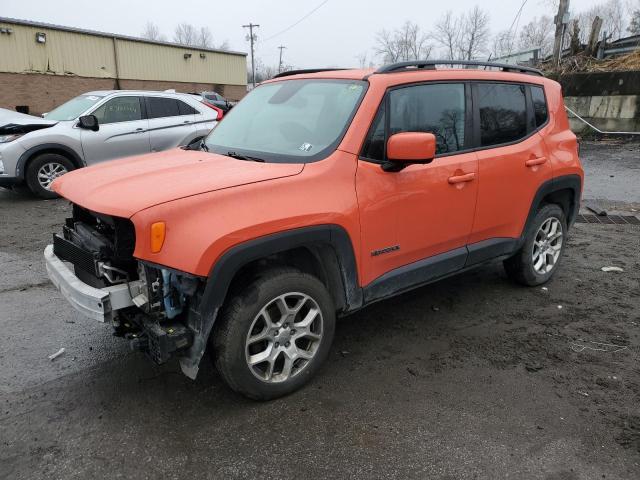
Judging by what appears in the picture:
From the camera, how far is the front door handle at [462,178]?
360cm

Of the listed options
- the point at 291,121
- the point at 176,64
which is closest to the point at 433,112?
the point at 291,121

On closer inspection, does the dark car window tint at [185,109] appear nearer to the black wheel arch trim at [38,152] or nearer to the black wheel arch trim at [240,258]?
the black wheel arch trim at [38,152]

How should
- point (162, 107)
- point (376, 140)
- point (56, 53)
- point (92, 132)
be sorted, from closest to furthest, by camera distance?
1. point (376, 140)
2. point (92, 132)
3. point (162, 107)
4. point (56, 53)

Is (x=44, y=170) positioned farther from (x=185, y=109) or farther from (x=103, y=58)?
(x=103, y=58)

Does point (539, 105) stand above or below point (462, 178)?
above

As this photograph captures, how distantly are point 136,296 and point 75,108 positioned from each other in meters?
7.70

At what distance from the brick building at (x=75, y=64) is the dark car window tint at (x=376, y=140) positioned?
2494cm

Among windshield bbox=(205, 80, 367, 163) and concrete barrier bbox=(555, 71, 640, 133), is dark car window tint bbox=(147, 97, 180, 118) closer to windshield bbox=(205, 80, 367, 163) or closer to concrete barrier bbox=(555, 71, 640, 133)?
windshield bbox=(205, 80, 367, 163)

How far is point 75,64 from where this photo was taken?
26.6 m

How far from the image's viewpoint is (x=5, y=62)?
23953 millimetres

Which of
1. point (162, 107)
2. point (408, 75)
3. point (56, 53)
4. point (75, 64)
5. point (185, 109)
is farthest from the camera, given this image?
point (75, 64)

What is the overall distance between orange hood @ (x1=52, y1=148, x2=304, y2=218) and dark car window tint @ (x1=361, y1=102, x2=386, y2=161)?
0.45 meters

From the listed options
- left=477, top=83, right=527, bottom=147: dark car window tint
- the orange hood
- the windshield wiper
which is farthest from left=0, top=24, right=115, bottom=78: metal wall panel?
left=477, top=83, right=527, bottom=147: dark car window tint

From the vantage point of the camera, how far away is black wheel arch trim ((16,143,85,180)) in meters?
8.24
